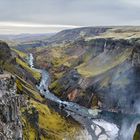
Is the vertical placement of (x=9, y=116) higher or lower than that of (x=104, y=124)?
higher

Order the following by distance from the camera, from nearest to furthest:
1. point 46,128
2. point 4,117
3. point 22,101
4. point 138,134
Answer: point 138,134
point 4,117
point 22,101
point 46,128

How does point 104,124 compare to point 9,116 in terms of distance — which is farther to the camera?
point 104,124

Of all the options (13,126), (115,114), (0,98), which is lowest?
(115,114)

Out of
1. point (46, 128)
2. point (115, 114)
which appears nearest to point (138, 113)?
point (115, 114)

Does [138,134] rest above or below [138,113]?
above

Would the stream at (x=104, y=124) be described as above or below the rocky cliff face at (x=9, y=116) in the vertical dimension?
below

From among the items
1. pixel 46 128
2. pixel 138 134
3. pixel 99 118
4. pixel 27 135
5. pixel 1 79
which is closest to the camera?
pixel 138 134

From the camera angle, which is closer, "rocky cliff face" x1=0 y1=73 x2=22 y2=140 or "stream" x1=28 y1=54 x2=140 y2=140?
"rocky cliff face" x1=0 y1=73 x2=22 y2=140

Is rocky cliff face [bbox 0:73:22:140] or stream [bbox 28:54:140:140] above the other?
rocky cliff face [bbox 0:73:22:140]

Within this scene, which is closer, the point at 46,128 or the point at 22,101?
the point at 22,101

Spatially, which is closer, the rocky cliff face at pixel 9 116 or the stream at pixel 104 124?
the rocky cliff face at pixel 9 116

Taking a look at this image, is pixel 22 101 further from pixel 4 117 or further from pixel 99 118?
pixel 99 118
